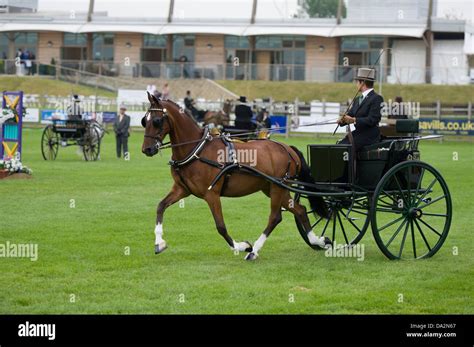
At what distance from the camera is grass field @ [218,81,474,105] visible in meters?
54.0

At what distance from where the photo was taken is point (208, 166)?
38.0 ft

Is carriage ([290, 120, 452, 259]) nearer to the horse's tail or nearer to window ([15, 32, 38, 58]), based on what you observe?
the horse's tail

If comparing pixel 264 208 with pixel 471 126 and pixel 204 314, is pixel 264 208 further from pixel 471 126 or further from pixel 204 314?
pixel 471 126

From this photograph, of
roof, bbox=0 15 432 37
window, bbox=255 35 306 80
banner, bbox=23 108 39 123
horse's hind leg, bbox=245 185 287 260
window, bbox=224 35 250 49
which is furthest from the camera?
window, bbox=224 35 250 49

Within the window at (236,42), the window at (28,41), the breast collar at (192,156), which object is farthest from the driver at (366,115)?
the window at (28,41)

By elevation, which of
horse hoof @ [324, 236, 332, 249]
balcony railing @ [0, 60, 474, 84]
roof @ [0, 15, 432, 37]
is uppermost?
roof @ [0, 15, 432, 37]

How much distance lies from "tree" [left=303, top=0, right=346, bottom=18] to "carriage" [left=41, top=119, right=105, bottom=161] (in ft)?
255

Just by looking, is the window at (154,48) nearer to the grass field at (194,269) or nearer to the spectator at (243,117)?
the spectator at (243,117)

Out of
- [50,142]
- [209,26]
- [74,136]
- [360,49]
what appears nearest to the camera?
[74,136]

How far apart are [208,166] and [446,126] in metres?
34.6

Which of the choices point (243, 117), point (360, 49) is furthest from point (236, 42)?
point (243, 117)

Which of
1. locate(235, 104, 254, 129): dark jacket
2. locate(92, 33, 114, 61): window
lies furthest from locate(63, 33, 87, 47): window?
locate(235, 104, 254, 129): dark jacket

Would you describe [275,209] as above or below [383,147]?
below

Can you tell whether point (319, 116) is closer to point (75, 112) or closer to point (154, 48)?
point (75, 112)
